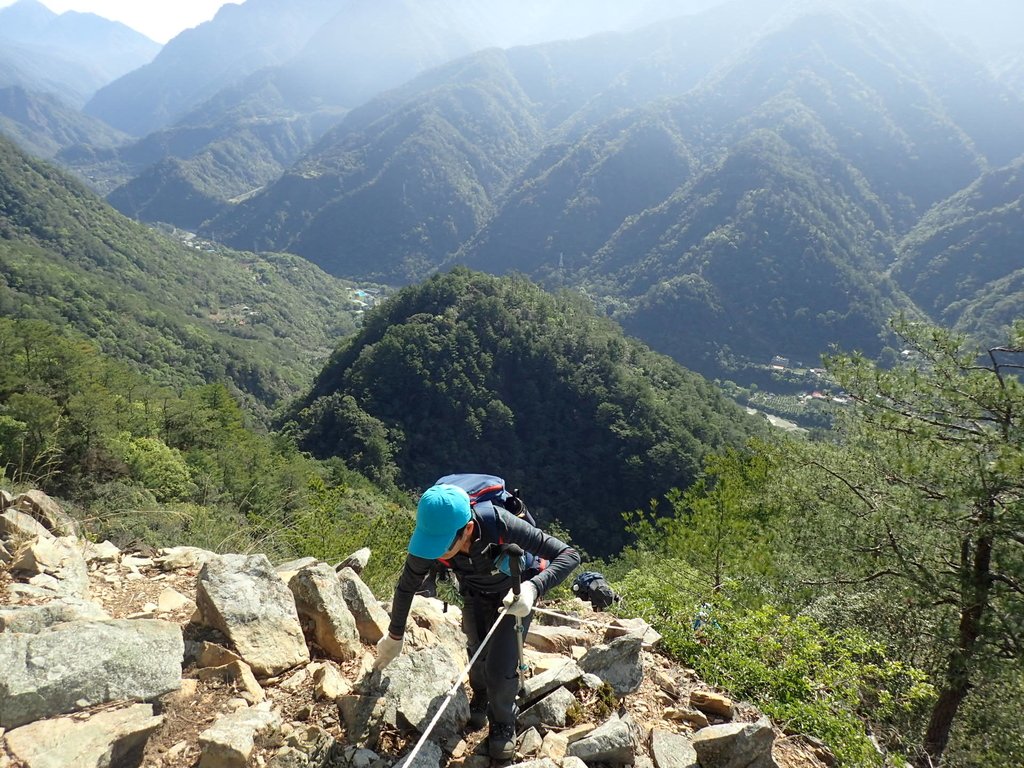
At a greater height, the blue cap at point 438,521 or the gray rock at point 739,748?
the blue cap at point 438,521

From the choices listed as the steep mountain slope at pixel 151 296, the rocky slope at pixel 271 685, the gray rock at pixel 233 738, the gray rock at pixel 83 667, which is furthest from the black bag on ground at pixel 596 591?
the steep mountain slope at pixel 151 296

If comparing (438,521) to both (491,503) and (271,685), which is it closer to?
(491,503)

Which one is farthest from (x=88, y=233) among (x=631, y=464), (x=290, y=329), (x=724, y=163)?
(x=724, y=163)

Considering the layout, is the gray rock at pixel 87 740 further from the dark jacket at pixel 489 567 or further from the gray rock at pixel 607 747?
the gray rock at pixel 607 747

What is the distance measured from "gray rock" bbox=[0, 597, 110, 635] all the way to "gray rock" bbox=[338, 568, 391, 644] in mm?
1704

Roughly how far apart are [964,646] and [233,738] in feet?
24.9

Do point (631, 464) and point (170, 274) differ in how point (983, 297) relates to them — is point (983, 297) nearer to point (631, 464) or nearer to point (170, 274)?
point (631, 464)

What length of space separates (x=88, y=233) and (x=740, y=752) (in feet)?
478

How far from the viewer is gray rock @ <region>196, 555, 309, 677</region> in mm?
3861

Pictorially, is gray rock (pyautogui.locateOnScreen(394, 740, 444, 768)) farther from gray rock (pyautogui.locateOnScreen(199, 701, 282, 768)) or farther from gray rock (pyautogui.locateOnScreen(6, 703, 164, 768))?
gray rock (pyautogui.locateOnScreen(6, 703, 164, 768))

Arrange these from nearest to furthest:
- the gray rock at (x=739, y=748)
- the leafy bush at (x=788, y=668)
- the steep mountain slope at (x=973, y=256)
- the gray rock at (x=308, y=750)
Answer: the gray rock at (x=308, y=750), the gray rock at (x=739, y=748), the leafy bush at (x=788, y=668), the steep mountain slope at (x=973, y=256)

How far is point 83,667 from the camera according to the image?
10.3 ft

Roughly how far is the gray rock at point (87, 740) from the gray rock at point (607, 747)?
247 cm

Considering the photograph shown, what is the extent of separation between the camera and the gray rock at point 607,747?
3.48 metres
